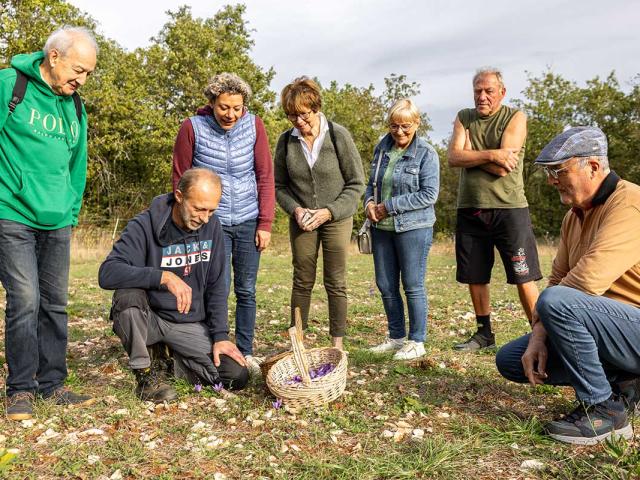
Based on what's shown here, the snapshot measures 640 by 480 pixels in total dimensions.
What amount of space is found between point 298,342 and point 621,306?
89.5 inches

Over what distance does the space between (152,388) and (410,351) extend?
258 centimetres

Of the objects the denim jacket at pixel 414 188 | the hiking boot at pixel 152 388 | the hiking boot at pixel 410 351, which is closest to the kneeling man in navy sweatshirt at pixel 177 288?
the hiking boot at pixel 152 388

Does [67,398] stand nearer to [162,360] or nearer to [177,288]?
[162,360]

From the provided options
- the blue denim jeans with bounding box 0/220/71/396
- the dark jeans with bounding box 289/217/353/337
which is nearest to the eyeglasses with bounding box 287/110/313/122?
the dark jeans with bounding box 289/217/353/337

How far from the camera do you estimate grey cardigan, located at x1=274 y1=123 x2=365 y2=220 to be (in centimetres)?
585

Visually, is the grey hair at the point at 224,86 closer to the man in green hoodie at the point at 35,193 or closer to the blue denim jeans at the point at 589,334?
the man in green hoodie at the point at 35,193

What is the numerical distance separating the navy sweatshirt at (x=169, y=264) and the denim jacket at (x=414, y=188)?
6.04 ft

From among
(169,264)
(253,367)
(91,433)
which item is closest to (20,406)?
(91,433)

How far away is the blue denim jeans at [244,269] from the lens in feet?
18.3

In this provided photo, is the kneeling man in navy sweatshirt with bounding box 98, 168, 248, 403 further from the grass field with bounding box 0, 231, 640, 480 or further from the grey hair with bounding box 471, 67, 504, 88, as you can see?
the grey hair with bounding box 471, 67, 504, 88

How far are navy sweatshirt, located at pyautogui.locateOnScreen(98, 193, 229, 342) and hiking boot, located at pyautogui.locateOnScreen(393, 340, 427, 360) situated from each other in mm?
1834

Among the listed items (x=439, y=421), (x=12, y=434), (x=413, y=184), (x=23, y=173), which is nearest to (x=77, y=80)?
(x=23, y=173)

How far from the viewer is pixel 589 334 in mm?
3689

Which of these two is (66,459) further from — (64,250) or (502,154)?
(502,154)
